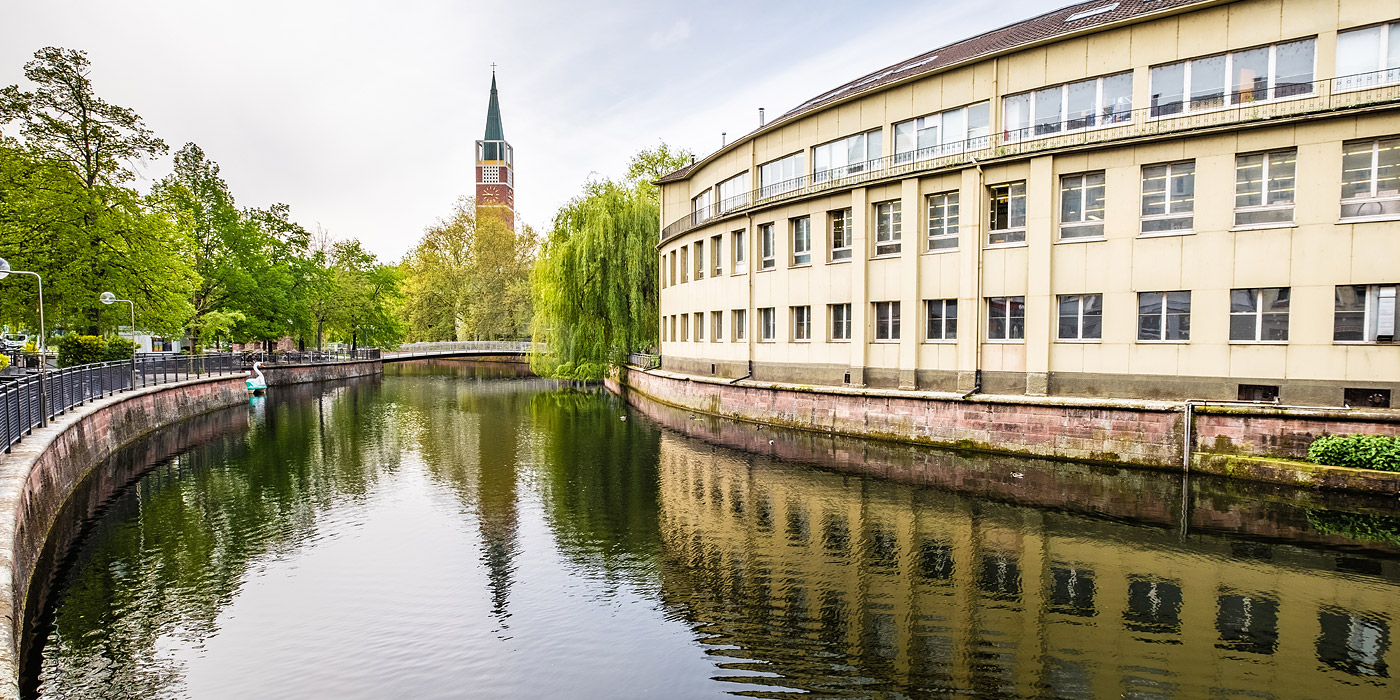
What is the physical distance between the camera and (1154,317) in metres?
19.1

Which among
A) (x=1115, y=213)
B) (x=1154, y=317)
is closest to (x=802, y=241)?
(x=1115, y=213)

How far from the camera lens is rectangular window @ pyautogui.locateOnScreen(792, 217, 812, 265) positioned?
2725 cm

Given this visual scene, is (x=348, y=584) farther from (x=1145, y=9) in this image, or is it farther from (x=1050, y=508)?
(x=1145, y=9)

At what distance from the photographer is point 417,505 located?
16.3 m

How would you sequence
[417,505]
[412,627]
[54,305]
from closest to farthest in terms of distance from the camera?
[412,627], [417,505], [54,305]

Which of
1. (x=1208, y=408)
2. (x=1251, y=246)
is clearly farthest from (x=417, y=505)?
(x=1251, y=246)

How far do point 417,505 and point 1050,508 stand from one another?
14.0 metres

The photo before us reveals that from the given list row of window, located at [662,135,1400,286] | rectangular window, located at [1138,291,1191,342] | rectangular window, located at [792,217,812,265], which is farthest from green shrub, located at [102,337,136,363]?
rectangular window, located at [1138,291,1191,342]

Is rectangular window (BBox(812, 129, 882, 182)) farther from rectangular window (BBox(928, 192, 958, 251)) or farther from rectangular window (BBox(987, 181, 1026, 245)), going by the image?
rectangular window (BBox(987, 181, 1026, 245))

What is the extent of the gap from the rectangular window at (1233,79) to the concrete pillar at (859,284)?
8.84 m

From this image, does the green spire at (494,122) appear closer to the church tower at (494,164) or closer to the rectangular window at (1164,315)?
the church tower at (494,164)

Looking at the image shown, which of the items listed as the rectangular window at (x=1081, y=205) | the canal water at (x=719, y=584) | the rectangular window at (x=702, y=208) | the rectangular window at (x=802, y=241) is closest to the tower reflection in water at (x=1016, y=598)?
the canal water at (x=719, y=584)

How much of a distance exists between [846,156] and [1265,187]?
12742mm

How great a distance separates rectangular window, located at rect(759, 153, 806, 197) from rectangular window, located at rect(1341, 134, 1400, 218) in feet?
52.6
